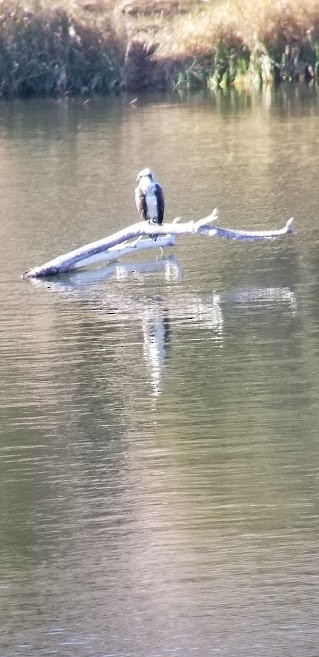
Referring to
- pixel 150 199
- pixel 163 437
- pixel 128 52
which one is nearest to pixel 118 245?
pixel 150 199

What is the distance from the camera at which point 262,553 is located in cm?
615

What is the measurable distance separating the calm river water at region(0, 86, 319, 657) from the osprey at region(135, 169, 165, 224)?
476mm

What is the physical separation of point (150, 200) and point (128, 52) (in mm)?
15723

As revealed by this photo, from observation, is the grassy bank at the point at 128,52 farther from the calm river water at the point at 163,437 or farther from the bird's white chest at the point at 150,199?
the bird's white chest at the point at 150,199

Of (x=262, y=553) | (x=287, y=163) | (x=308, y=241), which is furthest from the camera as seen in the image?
(x=287, y=163)

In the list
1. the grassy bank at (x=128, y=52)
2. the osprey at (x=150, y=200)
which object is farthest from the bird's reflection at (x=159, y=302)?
the grassy bank at (x=128, y=52)

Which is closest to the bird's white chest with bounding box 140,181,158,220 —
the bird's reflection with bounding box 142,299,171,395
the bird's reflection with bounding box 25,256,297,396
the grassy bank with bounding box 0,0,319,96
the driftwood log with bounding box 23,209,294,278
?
the driftwood log with bounding box 23,209,294,278

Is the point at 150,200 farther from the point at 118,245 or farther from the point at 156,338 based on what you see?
the point at 156,338

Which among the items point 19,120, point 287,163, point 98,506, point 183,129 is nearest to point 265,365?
point 98,506

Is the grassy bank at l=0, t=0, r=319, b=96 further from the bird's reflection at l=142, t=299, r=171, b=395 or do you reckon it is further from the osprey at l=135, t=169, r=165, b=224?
the bird's reflection at l=142, t=299, r=171, b=395

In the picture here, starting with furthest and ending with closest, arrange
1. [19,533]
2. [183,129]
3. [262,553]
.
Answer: [183,129], [19,533], [262,553]

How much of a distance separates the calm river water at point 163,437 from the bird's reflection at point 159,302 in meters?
0.03

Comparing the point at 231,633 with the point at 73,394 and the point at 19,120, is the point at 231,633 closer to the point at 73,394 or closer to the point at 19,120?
the point at 73,394

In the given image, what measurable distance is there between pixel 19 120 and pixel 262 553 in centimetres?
1931
